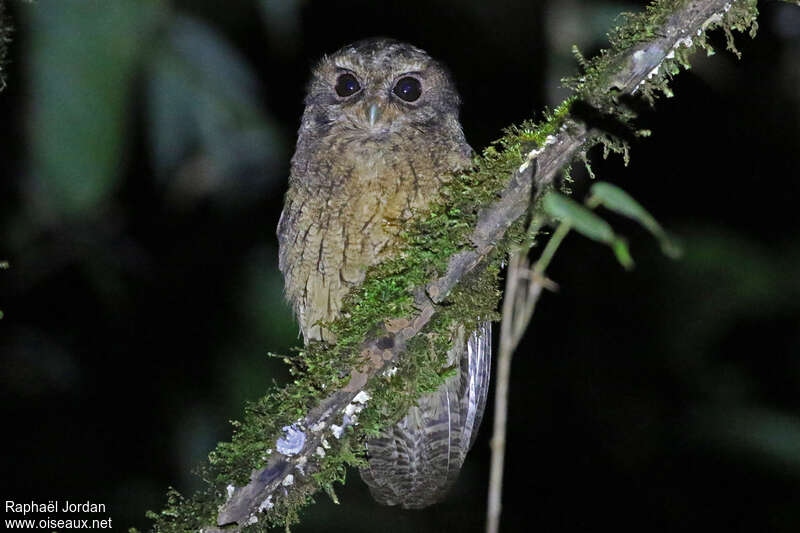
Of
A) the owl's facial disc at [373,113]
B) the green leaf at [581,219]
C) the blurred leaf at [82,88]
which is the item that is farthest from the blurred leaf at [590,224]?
the owl's facial disc at [373,113]

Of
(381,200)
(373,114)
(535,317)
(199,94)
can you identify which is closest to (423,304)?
(381,200)

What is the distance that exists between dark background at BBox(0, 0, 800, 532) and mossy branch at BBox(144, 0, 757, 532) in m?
1.48

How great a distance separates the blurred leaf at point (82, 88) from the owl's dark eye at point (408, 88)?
93 centimetres

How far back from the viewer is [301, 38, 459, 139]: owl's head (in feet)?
7.77

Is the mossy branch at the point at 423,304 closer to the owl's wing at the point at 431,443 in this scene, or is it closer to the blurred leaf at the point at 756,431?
the owl's wing at the point at 431,443

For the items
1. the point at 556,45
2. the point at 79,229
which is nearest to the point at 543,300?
the point at 556,45

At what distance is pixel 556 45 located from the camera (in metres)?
2.94

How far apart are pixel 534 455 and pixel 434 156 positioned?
2178 millimetres

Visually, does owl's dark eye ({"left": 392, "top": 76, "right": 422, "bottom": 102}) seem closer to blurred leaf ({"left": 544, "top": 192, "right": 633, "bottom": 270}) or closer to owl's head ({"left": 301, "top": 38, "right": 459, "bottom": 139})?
owl's head ({"left": 301, "top": 38, "right": 459, "bottom": 139})

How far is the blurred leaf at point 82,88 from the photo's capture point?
61.9 inches

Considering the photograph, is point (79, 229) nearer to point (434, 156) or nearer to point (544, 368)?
point (434, 156)

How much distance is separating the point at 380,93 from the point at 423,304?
1.07 metres

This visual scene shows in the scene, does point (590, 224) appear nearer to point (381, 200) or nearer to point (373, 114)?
point (381, 200)

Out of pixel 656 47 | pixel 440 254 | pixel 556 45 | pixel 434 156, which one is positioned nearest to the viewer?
pixel 656 47
